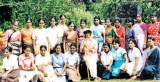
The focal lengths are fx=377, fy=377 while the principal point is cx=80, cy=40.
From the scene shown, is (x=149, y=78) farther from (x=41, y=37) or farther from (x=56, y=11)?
(x=56, y=11)

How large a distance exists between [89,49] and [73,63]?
587mm

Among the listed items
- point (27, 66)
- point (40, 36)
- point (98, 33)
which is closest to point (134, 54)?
point (98, 33)

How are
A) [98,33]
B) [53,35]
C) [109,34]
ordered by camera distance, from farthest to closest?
1. [109,34]
2. [98,33]
3. [53,35]

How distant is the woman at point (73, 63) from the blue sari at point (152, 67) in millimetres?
1721

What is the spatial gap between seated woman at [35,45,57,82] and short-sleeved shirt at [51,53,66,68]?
0.61ft

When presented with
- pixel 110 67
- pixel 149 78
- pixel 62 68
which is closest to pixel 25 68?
pixel 62 68

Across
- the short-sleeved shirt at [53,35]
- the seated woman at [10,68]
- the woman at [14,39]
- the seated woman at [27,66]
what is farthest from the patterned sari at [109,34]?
the seated woman at [10,68]

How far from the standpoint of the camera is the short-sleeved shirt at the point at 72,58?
32.6 feet

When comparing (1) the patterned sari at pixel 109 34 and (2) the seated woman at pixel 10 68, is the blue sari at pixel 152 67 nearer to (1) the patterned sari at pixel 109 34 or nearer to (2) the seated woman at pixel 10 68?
(1) the patterned sari at pixel 109 34

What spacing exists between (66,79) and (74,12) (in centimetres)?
579

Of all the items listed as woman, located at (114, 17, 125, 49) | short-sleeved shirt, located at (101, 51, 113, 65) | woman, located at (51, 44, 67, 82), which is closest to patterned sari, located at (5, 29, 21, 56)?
woman, located at (51, 44, 67, 82)

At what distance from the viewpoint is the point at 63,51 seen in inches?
407

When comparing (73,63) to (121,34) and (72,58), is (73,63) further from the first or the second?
(121,34)

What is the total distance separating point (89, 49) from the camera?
10.1 meters
